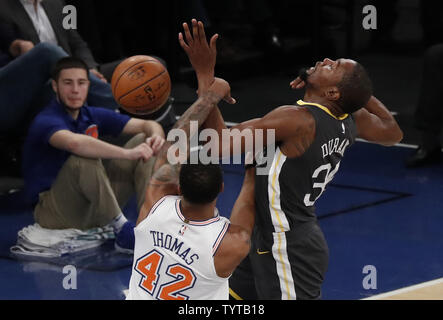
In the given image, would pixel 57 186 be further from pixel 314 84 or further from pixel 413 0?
pixel 413 0

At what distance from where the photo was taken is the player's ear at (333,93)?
397 centimetres

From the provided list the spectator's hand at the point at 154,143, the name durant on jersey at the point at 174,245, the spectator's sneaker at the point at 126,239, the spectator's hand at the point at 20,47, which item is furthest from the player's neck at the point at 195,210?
the spectator's hand at the point at 20,47

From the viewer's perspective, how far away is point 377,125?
441 cm

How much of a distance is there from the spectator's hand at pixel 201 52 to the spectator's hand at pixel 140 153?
2.34 m

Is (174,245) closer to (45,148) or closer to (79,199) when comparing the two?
(79,199)

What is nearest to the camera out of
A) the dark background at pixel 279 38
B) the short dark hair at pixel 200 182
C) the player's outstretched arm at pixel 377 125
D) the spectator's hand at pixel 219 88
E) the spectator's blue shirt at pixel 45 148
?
the short dark hair at pixel 200 182

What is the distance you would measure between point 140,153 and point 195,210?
265 cm

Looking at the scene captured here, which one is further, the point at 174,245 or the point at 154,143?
the point at 154,143

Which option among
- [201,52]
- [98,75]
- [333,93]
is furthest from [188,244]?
[98,75]

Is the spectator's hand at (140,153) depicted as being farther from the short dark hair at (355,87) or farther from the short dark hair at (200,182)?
the short dark hair at (200,182)

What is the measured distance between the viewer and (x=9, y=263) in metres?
6.03

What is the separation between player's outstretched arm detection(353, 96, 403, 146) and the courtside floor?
1.32m

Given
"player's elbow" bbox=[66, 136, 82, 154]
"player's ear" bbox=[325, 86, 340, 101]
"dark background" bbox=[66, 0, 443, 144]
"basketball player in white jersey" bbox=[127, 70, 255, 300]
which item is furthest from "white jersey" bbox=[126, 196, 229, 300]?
"dark background" bbox=[66, 0, 443, 144]
